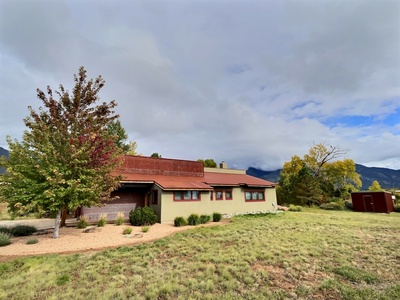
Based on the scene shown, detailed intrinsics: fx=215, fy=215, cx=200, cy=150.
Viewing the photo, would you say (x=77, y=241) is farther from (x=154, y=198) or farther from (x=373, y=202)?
(x=373, y=202)

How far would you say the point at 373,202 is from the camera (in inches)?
1156

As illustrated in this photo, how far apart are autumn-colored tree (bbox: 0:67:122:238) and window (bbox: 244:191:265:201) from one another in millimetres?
15949

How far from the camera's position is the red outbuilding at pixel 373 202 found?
1121 inches

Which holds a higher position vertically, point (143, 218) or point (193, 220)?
point (143, 218)

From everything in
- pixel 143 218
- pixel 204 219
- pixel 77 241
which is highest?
pixel 143 218

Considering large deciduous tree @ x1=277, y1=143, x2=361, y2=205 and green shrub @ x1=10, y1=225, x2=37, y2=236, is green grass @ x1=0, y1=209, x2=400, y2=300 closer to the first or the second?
green shrub @ x1=10, y1=225, x2=37, y2=236

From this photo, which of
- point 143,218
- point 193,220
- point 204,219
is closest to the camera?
point 143,218

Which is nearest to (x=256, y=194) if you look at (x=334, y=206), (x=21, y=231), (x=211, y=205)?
(x=211, y=205)

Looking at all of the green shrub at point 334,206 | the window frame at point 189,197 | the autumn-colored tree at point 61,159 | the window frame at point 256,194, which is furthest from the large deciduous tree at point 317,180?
the autumn-colored tree at point 61,159

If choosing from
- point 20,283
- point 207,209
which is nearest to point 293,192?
point 207,209

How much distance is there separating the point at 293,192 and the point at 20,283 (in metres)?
36.0

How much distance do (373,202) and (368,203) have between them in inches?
25.3

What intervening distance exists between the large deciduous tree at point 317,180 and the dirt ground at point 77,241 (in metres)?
26.8

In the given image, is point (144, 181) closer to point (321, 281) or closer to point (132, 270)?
point (132, 270)
